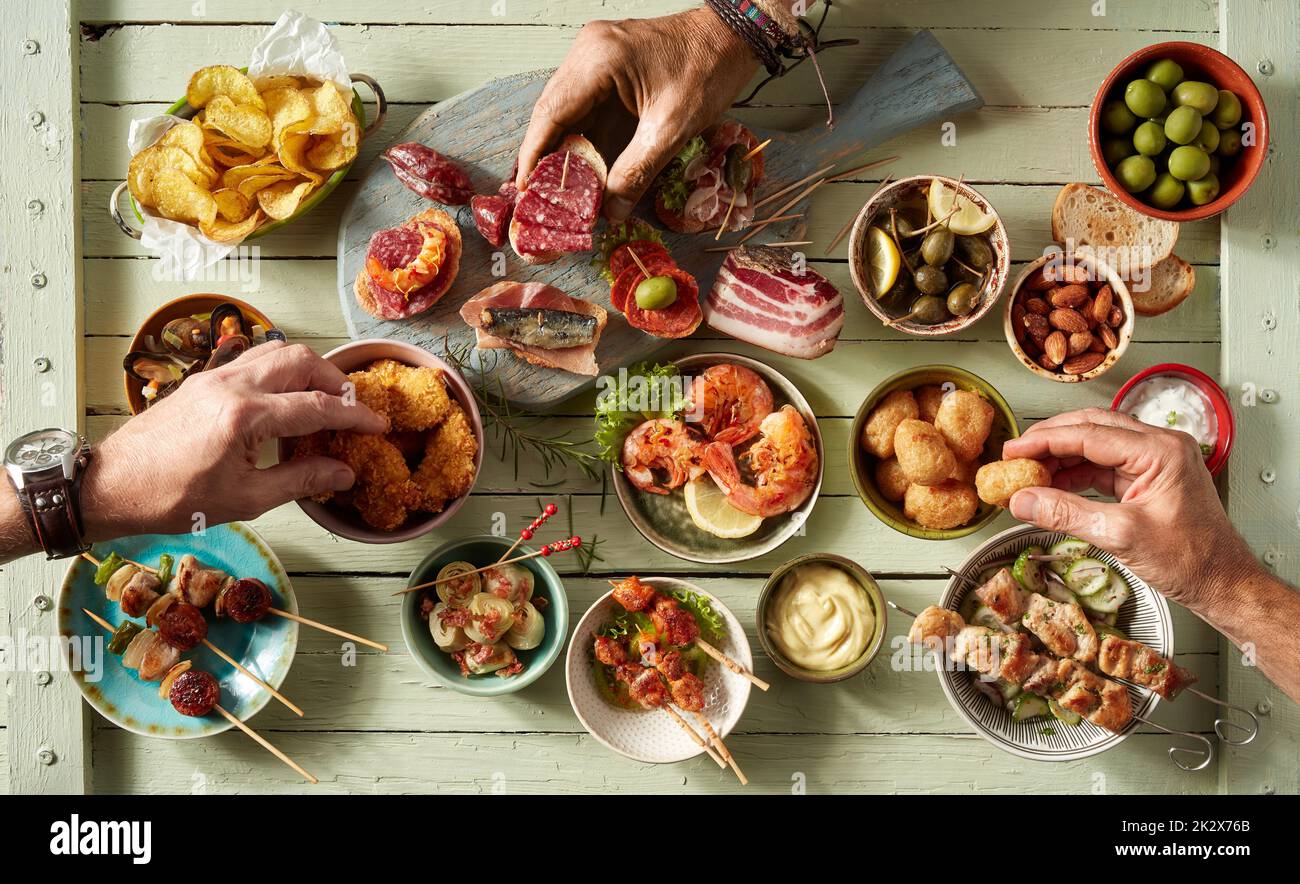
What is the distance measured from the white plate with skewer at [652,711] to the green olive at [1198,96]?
7.21ft

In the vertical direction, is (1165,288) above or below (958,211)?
below

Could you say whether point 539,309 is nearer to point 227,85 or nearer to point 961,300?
point 227,85

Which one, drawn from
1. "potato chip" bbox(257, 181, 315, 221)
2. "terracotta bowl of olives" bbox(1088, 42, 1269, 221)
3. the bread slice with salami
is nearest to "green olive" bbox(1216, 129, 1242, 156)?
"terracotta bowl of olives" bbox(1088, 42, 1269, 221)

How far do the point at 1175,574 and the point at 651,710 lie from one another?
1.65 m

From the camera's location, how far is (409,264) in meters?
2.79

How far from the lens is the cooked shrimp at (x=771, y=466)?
2814 mm

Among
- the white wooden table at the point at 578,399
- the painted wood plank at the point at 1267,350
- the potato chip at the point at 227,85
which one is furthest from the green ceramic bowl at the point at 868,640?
the potato chip at the point at 227,85

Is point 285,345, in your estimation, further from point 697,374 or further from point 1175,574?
point 1175,574

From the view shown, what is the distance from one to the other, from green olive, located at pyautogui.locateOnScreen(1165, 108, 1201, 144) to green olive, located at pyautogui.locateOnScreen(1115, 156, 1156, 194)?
0.32ft

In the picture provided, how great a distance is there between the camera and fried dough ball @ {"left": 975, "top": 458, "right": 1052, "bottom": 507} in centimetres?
274

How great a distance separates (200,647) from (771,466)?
1.92 meters

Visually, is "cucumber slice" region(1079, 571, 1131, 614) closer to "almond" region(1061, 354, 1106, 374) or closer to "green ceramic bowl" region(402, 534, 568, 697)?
"almond" region(1061, 354, 1106, 374)

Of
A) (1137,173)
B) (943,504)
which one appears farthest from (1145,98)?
(943,504)
